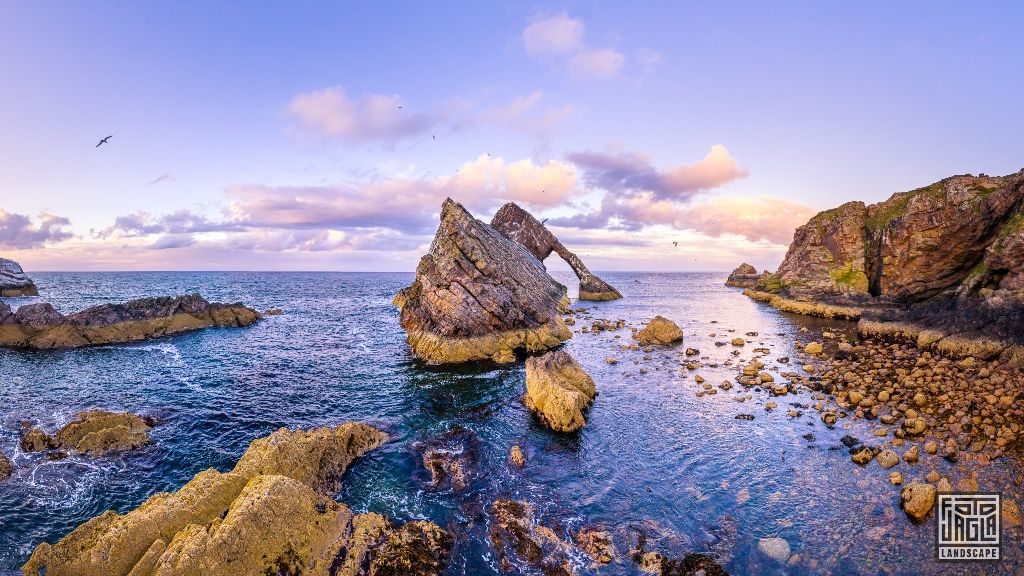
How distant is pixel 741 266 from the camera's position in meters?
171

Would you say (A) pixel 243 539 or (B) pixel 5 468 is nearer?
(A) pixel 243 539

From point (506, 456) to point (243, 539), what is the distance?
1196 cm

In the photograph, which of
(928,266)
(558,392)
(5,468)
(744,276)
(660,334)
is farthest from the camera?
(744,276)

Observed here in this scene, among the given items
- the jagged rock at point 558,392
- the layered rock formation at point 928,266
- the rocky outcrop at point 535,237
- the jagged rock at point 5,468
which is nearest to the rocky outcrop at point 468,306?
the jagged rock at point 558,392

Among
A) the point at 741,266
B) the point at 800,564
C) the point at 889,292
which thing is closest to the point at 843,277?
the point at 889,292

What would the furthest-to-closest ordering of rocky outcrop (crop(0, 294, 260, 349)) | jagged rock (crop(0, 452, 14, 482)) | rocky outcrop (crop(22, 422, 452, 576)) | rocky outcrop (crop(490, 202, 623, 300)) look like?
rocky outcrop (crop(490, 202, 623, 300)), rocky outcrop (crop(0, 294, 260, 349)), jagged rock (crop(0, 452, 14, 482)), rocky outcrop (crop(22, 422, 452, 576))

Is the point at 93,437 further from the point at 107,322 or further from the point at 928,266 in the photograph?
the point at 928,266

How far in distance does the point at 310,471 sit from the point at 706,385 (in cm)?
2735

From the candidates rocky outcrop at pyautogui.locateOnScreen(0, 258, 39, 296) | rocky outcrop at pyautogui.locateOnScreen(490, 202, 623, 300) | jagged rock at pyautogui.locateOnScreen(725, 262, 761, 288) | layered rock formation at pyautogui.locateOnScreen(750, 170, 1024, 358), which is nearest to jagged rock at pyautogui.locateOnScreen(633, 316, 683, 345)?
layered rock formation at pyautogui.locateOnScreen(750, 170, 1024, 358)

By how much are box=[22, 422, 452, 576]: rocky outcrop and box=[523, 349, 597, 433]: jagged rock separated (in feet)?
36.3

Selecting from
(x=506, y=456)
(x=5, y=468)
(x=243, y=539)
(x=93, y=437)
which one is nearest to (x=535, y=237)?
(x=506, y=456)

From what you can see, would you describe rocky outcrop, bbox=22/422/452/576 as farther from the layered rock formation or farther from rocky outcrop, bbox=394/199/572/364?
the layered rock formation

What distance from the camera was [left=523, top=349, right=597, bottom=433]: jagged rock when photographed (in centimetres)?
2422

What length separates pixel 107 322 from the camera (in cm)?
4812
